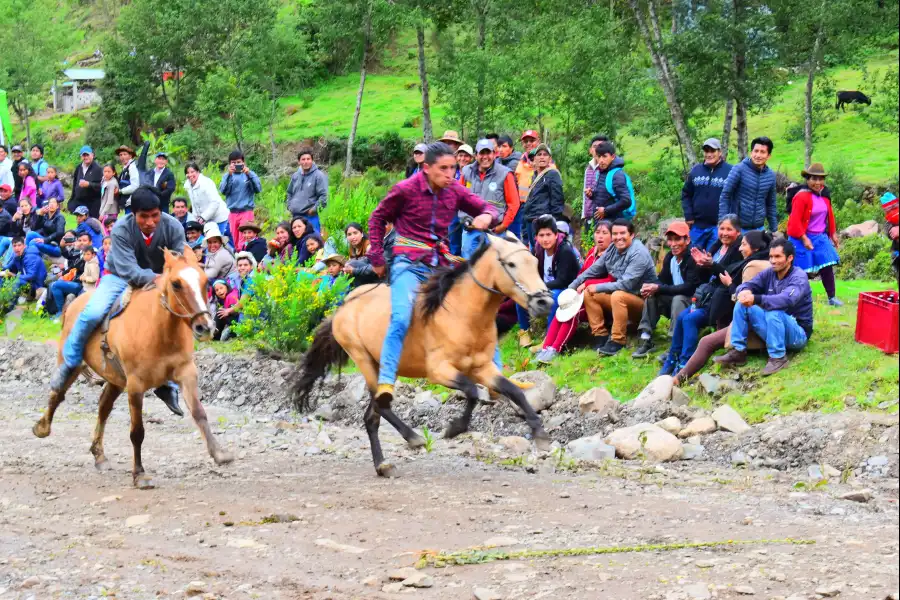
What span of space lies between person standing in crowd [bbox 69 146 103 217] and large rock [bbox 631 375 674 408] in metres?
14.4

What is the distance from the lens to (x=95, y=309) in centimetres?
1048

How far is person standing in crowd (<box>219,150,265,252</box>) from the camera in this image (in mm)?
19438

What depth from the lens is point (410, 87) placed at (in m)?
46.3

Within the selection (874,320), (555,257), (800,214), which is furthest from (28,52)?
(874,320)

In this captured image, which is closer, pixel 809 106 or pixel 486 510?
pixel 486 510

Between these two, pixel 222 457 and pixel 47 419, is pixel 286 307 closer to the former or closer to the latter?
pixel 47 419

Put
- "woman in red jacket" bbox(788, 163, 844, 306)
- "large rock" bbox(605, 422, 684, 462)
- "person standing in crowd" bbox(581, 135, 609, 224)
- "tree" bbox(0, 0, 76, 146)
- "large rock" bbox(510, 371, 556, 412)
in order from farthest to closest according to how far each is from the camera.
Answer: "tree" bbox(0, 0, 76, 146), "person standing in crowd" bbox(581, 135, 609, 224), "woman in red jacket" bbox(788, 163, 844, 306), "large rock" bbox(510, 371, 556, 412), "large rock" bbox(605, 422, 684, 462)

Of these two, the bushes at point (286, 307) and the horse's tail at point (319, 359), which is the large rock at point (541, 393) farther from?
the bushes at point (286, 307)

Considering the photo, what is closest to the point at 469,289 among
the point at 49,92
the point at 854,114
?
the point at 854,114

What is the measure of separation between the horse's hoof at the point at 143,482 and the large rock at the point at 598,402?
4732mm

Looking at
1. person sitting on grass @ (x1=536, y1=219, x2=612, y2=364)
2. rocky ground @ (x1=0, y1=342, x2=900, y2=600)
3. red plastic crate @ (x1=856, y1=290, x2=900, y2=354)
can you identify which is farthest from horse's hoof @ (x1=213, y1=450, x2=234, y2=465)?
red plastic crate @ (x1=856, y1=290, x2=900, y2=354)

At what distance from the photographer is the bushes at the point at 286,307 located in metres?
15.7

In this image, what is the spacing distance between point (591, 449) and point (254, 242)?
8.78 m

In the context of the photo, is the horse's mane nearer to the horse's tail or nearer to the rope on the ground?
the horse's tail
